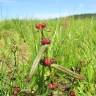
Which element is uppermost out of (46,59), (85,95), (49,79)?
(46,59)

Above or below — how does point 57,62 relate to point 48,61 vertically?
below

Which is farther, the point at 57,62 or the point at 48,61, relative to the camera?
the point at 57,62

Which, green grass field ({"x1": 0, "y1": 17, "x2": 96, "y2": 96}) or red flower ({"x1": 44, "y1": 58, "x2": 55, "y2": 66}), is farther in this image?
green grass field ({"x1": 0, "y1": 17, "x2": 96, "y2": 96})

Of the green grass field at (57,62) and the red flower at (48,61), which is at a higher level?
the red flower at (48,61)

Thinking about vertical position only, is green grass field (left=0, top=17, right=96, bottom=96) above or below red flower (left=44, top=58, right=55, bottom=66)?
below

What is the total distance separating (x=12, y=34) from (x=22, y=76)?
11.1ft

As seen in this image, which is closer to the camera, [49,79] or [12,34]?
[49,79]

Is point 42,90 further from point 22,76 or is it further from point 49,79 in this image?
point 22,76

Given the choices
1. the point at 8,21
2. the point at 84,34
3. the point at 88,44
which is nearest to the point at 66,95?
the point at 88,44

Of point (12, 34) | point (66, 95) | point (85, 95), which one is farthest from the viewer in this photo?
point (12, 34)

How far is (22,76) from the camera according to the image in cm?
296

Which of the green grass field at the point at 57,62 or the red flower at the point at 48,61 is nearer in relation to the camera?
the red flower at the point at 48,61

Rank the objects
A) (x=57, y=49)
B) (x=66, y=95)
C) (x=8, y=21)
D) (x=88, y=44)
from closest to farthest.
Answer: (x=66, y=95)
(x=57, y=49)
(x=88, y=44)
(x=8, y=21)

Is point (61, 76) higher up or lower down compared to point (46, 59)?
lower down
